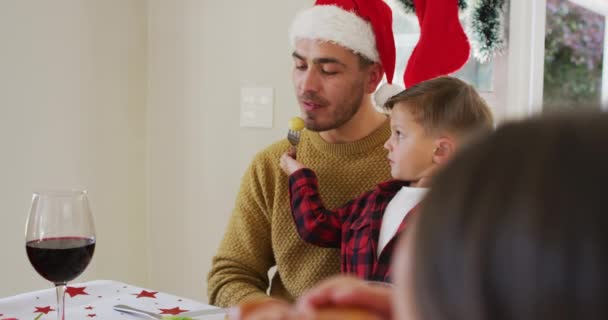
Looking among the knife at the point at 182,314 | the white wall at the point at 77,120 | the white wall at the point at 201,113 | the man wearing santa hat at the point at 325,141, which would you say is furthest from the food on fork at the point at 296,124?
the white wall at the point at 77,120

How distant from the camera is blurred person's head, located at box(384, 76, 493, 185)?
113 cm

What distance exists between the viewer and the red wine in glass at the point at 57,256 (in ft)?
2.70

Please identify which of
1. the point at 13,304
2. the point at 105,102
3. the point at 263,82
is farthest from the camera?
the point at 105,102

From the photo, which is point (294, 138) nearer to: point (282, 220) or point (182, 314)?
point (282, 220)

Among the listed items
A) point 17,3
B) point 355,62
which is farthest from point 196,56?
point 355,62

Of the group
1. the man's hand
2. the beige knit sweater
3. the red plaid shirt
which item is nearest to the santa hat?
the beige knit sweater

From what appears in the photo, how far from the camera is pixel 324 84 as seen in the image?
137 centimetres

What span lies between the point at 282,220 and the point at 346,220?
0.18 m

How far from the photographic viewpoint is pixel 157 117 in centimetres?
219

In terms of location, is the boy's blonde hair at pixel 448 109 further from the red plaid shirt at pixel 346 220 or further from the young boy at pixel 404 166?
the red plaid shirt at pixel 346 220

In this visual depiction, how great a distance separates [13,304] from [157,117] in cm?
126

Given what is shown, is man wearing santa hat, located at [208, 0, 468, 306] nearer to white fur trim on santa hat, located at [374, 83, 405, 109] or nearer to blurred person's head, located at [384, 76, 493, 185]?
white fur trim on santa hat, located at [374, 83, 405, 109]

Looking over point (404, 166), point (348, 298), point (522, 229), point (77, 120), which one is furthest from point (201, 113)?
point (522, 229)

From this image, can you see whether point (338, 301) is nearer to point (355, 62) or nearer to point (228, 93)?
point (355, 62)
